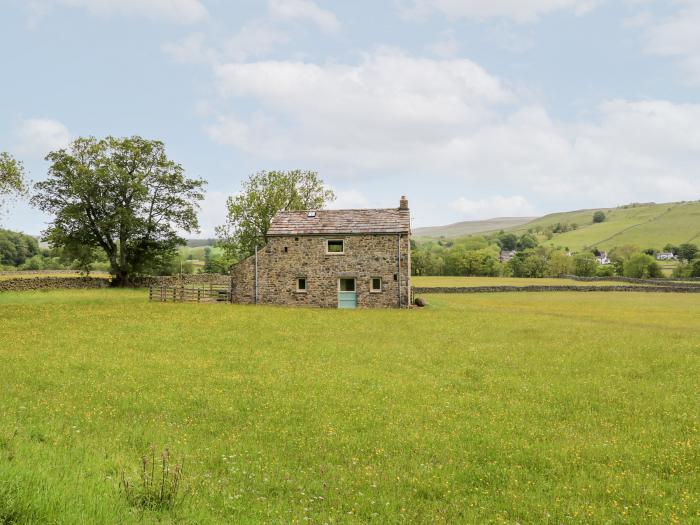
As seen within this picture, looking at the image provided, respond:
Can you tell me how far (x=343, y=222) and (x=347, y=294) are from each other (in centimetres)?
627

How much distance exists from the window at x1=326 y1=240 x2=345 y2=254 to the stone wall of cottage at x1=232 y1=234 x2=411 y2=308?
0.31 meters

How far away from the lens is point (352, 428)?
1043 centimetres

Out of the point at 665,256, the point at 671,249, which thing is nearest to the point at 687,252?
the point at 665,256

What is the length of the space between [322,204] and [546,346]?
167 ft

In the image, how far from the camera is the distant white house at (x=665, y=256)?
15045 cm

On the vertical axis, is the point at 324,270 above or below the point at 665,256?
below

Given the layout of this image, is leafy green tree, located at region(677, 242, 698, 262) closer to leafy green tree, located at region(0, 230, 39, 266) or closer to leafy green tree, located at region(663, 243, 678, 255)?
leafy green tree, located at region(663, 243, 678, 255)

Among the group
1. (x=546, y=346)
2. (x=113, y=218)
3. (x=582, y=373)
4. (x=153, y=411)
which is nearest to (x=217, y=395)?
(x=153, y=411)

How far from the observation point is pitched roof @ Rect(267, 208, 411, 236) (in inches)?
1529

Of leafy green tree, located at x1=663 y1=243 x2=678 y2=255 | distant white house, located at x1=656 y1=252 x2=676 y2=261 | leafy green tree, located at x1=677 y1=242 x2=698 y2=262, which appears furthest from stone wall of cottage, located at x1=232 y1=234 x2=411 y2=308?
leafy green tree, located at x1=663 y1=243 x2=678 y2=255

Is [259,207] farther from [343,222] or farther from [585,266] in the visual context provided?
[585,266]

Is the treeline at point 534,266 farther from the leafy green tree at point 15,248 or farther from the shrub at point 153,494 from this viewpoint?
the shrub at point 153,494

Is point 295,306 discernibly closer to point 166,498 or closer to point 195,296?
point 195,296

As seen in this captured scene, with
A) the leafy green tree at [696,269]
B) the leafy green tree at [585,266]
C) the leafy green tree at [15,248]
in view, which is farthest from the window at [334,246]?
the leafy green tree at [15,248]
